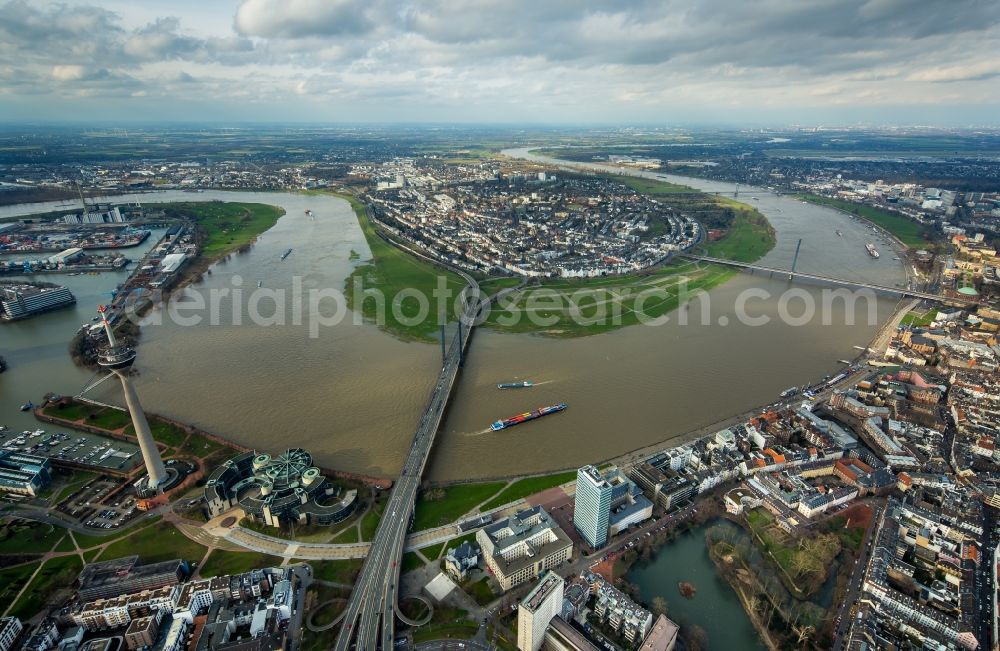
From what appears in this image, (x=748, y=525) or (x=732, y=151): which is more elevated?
(x=732, y=151)

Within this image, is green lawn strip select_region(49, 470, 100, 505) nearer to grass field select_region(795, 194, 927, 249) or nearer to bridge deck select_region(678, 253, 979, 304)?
bridge deck select_region(678, 253, 979, 304)

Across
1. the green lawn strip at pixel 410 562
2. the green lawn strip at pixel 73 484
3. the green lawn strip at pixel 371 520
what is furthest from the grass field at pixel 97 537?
the green lawn strip at pixel 410 562

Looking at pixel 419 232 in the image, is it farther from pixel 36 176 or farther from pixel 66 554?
pixel 36 176

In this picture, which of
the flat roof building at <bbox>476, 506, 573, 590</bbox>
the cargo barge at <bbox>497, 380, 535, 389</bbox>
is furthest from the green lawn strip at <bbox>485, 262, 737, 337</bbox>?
the flat roof building at <bbox>476, 506, 573, 590</bbox>

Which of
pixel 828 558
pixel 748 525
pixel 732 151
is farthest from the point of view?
pixel 732 151

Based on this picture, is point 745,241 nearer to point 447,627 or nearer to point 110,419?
point 447,627

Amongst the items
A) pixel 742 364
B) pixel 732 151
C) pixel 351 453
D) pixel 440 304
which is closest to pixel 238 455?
pixel 351 453

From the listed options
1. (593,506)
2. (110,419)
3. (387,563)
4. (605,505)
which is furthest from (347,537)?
(110,419)
